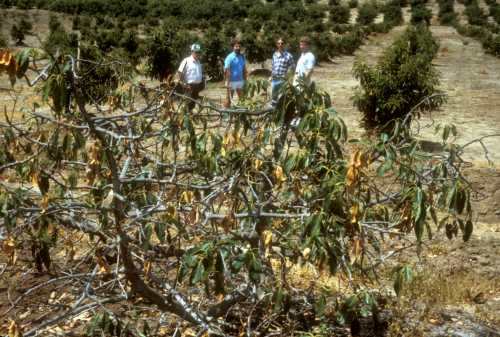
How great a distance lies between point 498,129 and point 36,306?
8.58 metres

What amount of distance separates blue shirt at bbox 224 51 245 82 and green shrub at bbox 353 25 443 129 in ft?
6.55

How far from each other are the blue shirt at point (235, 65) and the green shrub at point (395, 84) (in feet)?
6.55

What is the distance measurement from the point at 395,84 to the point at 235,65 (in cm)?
239

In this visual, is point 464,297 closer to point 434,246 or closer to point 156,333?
point 434,246

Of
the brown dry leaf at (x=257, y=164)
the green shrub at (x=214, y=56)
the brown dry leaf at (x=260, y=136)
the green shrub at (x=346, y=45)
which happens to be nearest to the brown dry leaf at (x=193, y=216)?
the brown dry leaf at (x=257, y=164)

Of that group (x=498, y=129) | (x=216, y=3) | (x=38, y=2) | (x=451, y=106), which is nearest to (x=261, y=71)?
(x=451, y=106)

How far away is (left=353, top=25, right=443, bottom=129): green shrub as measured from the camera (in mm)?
8852

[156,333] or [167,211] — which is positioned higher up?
[167,211]

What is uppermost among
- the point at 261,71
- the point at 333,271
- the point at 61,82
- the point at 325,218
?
the point at 61,82

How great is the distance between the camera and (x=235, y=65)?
8.16m

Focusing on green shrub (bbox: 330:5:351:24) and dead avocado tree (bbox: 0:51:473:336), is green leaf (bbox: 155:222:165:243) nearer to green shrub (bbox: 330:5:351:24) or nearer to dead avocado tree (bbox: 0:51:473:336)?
dead avocado tree (bbox: 0:51:473:336)

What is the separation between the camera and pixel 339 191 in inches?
94.3

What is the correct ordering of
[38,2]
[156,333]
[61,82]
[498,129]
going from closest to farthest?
1. [61,82]
2. [156,333]
3. [498,129]
4. [38,2]

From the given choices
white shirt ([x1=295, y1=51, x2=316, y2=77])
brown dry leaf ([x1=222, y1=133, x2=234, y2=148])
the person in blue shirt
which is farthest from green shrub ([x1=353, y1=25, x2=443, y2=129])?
brown dry leaf ([x1=222, y1=133, x2=234, y2=148])
